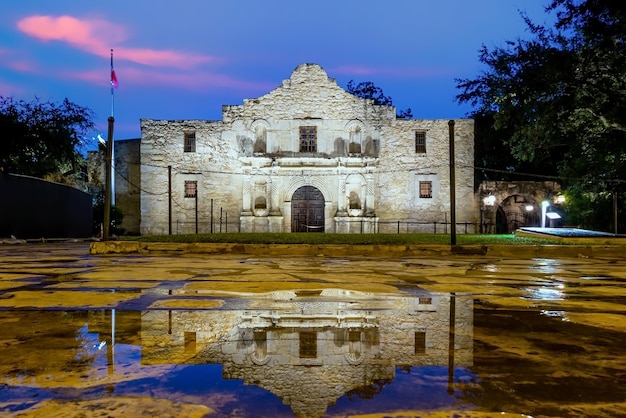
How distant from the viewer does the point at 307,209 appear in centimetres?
2923

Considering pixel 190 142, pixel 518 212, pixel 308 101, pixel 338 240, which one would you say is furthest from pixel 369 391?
pixel 518 212

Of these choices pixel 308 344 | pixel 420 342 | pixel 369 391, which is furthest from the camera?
pixel 420 342

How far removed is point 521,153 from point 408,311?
22731 millimetres

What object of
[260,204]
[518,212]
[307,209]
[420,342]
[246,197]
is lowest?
[420,342]

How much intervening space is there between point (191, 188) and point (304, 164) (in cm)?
666

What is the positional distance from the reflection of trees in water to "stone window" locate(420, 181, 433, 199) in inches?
1078

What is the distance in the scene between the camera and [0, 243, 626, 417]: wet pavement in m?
2.04

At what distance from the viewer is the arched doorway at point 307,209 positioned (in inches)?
1144

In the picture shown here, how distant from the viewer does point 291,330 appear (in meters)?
3.36

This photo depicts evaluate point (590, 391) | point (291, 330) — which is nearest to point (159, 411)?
point (291, 330)

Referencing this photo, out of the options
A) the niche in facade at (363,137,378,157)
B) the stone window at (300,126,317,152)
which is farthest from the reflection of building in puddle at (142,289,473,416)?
the stone window at (300,126,317,152)

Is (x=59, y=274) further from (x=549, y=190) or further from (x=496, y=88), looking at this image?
(x=549, y=190)

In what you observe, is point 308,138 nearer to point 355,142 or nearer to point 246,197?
point 355,142

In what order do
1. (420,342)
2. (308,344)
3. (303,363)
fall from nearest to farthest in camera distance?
1. (303,363)
2. (308,344)
3. (420,342)
